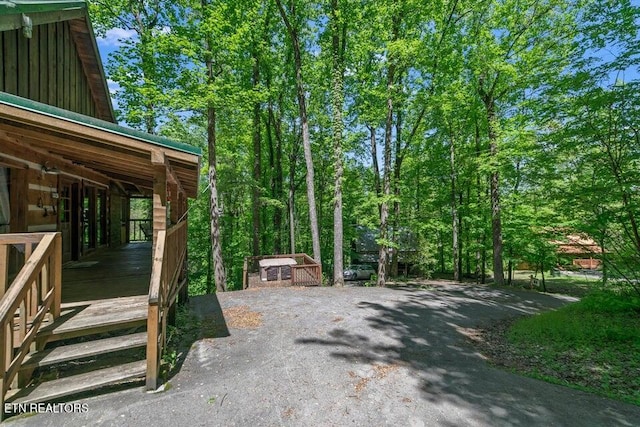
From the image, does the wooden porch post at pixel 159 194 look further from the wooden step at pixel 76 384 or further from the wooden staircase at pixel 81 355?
the wooden step at pixel 76 384

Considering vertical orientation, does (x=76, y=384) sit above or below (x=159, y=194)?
below

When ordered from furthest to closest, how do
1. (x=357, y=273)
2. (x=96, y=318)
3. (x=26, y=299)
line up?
1. (x=357, y=273)
2. (x=96, y=318)
3. (x=26, y=299)

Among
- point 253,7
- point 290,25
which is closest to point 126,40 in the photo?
point 253,7

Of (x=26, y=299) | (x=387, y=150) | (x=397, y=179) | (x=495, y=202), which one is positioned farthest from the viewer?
(x=397, y=179)

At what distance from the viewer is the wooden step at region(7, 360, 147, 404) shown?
9.93ft

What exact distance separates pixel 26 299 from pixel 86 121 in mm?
2100

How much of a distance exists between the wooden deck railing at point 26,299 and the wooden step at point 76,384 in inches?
7.4

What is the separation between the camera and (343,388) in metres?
3.83

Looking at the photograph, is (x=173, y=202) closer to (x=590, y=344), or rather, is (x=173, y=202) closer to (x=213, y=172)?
(x=213, y=172)

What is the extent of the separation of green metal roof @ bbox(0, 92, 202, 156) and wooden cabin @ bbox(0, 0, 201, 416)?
0.01 m

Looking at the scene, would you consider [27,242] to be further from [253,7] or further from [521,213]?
[521,213]

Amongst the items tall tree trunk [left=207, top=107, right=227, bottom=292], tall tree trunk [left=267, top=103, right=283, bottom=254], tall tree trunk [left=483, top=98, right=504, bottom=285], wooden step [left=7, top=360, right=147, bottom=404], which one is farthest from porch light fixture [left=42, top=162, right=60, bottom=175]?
tall tree trunk [left=483, top=98, right=504, bottom=285]

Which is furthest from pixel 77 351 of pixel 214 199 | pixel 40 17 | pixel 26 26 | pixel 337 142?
pixel 337 142

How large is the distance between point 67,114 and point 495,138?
48.0ft
